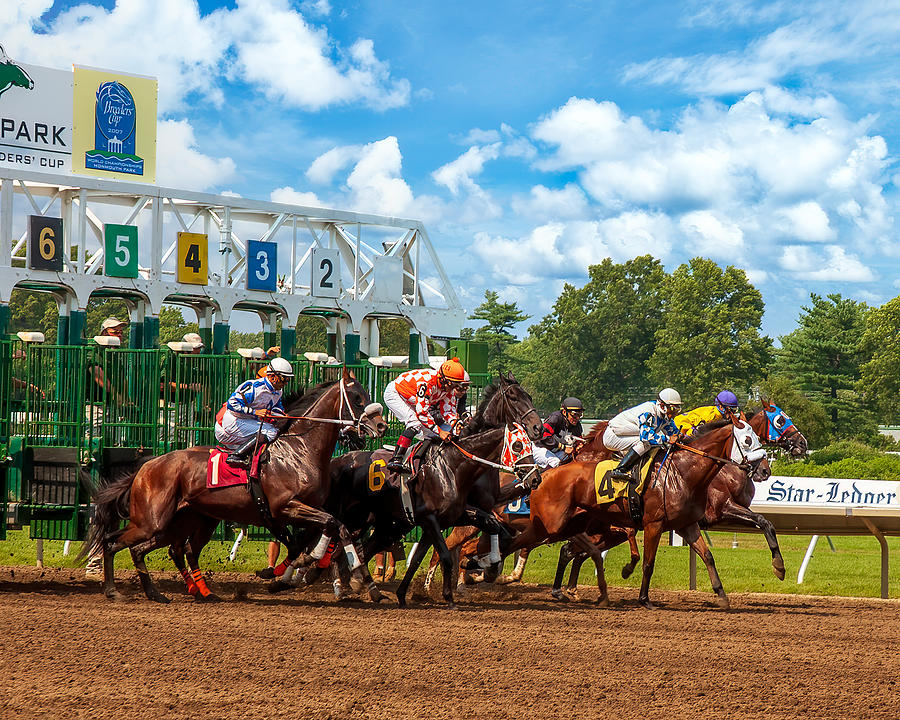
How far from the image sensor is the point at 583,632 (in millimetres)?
7211

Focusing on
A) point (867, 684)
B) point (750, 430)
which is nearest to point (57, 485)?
point (750, 430)

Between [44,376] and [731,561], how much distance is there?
8541 mm

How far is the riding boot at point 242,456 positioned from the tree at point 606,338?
2277 inches

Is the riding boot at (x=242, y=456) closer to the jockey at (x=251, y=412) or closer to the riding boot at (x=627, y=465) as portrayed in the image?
the jockey at (x=251, y=412)

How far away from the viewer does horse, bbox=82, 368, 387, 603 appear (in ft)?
27.9

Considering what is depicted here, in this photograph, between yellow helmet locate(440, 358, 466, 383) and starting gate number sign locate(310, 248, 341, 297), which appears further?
starting gate number sign locate(310, 248, 341, 297)

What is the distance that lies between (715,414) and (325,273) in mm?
15034

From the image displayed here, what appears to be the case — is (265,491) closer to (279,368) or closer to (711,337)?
(279,368)

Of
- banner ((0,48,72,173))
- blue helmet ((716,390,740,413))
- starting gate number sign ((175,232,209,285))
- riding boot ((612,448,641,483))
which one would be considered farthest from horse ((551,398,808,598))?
banner ((0,48,72,173))

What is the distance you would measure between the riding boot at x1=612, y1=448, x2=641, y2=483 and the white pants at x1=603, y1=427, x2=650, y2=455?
0.05 meters

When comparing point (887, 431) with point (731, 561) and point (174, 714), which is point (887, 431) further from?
point (174, 714)

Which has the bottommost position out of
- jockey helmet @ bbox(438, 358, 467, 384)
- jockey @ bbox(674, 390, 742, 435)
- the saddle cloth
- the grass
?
the grass

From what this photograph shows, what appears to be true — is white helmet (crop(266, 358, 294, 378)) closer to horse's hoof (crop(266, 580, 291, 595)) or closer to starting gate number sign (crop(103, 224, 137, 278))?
horse's hoof (crop(266, 580, 291, 595))

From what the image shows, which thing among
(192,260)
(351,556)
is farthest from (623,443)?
(192,260)
